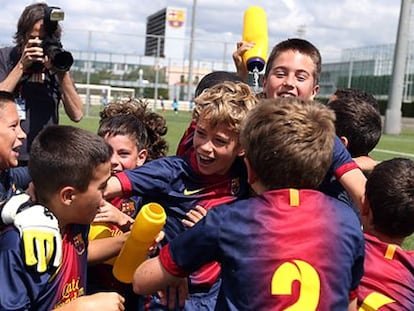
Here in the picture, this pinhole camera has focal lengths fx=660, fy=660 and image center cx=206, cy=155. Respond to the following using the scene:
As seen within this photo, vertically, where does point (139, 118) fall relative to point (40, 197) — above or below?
above

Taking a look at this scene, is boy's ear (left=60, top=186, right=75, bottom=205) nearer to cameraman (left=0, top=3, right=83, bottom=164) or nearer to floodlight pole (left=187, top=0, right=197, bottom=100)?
cameraman (left=0, top=3, right=83, bottom=164)

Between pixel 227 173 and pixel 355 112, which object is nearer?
pixel 227 173

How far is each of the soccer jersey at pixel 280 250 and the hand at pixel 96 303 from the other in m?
0.49

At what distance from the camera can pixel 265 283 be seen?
82.7 inches

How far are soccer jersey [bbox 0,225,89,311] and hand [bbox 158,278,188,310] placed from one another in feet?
1.22

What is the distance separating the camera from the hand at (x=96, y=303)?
2.51 metres

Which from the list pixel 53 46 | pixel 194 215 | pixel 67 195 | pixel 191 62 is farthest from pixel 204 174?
pixel 191 62

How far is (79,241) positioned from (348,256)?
1.18 meters

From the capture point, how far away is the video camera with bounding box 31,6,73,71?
4734mm

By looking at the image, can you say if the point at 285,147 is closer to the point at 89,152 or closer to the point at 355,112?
the point at 89,152

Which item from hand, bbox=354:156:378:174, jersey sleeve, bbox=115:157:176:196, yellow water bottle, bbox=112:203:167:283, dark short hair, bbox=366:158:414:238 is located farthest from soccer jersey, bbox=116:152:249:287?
hand, bbox=354:156:378:174

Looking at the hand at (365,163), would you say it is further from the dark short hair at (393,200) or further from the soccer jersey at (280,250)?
the soccer jersey at (280,250)

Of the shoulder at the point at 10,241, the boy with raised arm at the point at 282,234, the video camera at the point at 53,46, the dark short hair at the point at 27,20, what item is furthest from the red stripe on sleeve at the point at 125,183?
the dark short hair at the point at 27,20

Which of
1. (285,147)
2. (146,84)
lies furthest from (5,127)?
(146,84)
